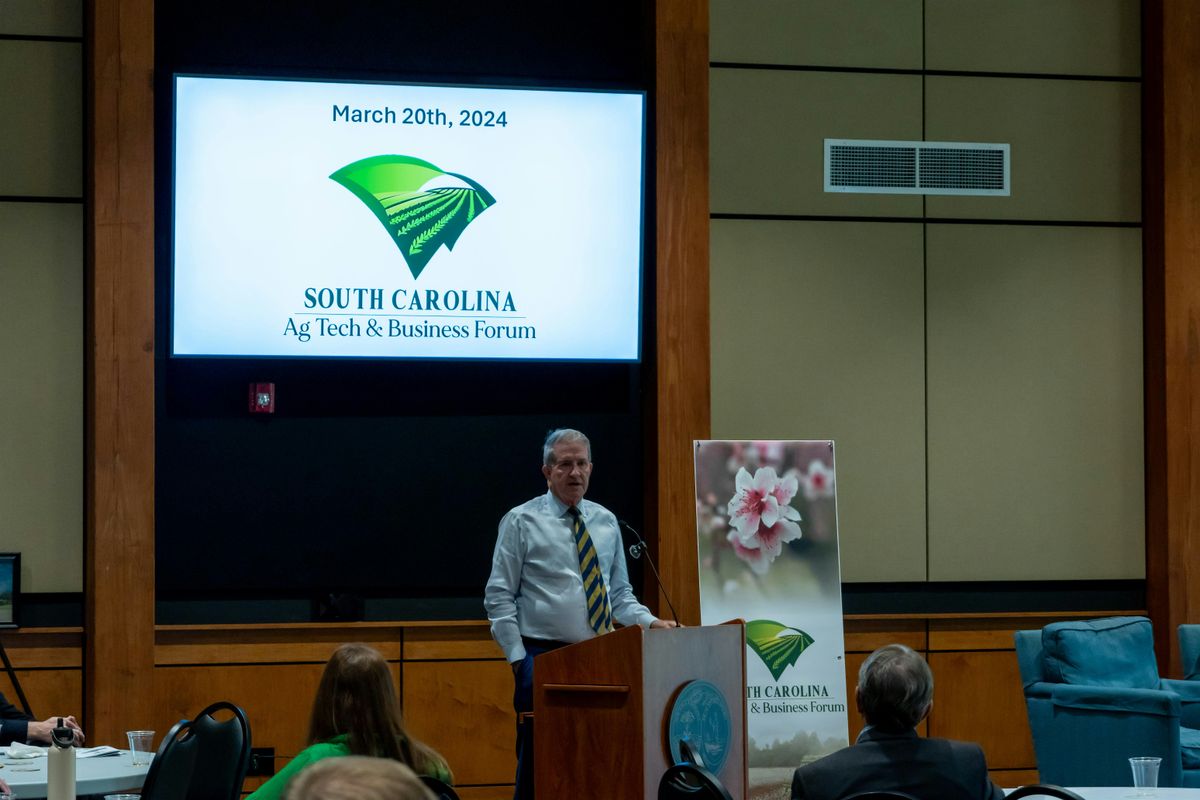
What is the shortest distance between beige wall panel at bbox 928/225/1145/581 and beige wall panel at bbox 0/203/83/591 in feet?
Result: 12.3

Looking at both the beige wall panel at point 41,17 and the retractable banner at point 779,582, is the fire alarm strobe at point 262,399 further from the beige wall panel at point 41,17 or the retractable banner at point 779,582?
the retractable banner at point 779,582

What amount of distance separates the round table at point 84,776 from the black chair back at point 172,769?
45mm

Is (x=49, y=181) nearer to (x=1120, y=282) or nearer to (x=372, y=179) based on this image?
(x=372, y=179)

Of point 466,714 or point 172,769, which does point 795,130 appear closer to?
point 466,714

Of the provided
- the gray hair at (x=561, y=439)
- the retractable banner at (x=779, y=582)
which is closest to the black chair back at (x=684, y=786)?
the gray hair at (x=561, y=439)

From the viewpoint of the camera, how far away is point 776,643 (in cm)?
586

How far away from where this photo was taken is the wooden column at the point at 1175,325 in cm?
654

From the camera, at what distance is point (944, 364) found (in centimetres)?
657

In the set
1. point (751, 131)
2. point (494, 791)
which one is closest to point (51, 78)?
point (751, 131)

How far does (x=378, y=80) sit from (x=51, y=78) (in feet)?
4.44

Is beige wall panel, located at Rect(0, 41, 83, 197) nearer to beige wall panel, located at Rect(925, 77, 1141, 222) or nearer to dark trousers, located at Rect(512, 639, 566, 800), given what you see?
dark trousers, located at Rect(512, 639, 566, 800)

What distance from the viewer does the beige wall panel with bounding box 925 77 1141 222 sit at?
21.6ft

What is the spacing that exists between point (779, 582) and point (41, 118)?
3.61 meters

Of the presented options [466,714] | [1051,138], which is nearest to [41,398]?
[466,714]
